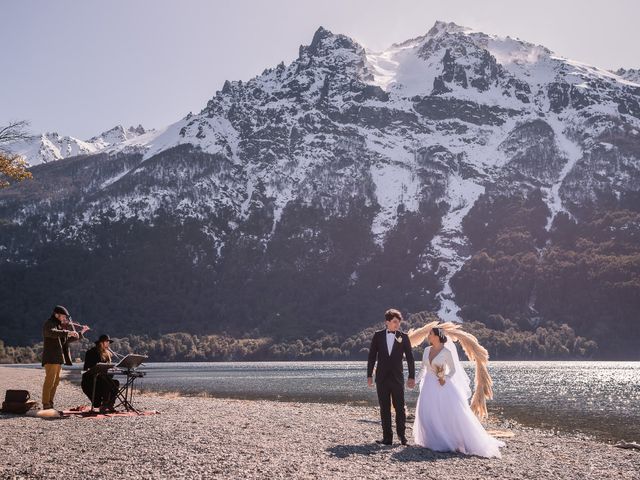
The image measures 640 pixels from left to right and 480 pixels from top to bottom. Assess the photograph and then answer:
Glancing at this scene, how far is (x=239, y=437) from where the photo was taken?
64.1ft

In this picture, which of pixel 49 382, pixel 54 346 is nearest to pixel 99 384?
pixel 49 382

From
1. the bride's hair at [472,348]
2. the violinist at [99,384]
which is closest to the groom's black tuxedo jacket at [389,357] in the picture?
the bride's hair at [472,348]

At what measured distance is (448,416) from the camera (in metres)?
19.0

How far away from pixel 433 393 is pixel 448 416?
784 mm

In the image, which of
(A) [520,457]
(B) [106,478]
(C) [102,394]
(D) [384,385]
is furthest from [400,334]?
(C) [102,394]

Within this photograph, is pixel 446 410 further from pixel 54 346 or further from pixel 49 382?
pixel 49 382

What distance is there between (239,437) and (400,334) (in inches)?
218

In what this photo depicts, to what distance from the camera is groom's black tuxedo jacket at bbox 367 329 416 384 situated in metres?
19.5

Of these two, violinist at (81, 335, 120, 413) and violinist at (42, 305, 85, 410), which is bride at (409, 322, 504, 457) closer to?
violinist at (81, 335, 120, 413)

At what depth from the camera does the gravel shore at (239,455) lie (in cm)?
1469

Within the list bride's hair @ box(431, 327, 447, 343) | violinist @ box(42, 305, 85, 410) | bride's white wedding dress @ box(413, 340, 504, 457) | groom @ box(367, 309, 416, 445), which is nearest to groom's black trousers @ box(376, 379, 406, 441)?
groom @ box(367, 309, 416, 445)

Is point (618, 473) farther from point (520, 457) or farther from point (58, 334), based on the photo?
point (58, 334)

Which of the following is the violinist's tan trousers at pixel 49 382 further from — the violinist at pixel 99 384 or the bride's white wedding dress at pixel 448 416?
the bride's white wedding dress at pixel 448 416

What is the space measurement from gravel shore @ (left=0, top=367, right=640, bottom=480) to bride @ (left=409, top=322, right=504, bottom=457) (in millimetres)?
498
